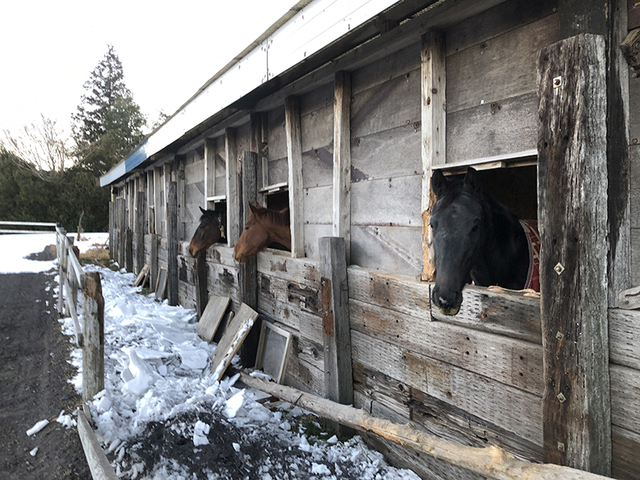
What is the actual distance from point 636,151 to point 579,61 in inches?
19.4

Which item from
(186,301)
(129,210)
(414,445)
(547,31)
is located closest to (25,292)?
(186,301)

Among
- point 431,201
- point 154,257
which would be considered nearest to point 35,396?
point 431,201

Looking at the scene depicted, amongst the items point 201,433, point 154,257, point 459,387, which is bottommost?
point 201,433

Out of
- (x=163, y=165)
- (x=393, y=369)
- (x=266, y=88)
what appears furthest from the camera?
(x=163, y=165)

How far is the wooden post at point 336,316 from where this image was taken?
3334 mm

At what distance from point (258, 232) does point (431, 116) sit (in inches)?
111

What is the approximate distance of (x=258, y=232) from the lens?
476 centimetres

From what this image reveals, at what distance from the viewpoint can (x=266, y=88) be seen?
14.5ft

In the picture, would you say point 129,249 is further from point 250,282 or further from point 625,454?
point 625,454

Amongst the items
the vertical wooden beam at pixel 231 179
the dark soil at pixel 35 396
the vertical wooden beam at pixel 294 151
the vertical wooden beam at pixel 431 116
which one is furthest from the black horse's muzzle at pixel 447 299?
the vertical wooden beam at pixel 231 179

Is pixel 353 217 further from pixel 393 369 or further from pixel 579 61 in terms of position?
pixel 579 61

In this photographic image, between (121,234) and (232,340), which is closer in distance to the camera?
(232,340)

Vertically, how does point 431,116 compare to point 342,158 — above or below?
above

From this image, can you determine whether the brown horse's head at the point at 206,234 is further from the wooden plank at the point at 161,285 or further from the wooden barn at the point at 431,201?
the wooden plank at the point at 161,285
